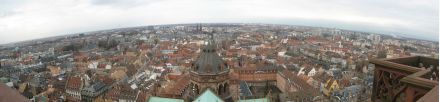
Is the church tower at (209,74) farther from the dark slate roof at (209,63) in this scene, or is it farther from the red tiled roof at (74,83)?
the red tiled roof at (74,83)

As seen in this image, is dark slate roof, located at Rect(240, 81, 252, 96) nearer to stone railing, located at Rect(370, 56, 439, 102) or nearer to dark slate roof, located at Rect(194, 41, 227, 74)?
dark slate roof, located at Rect(194, 41, 227, 74)

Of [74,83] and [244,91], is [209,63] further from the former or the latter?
[74,83]

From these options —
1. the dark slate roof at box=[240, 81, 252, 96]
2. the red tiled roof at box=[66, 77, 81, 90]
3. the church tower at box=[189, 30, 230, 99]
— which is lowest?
the red tiled roof at box=[66, 77, 81, 90]

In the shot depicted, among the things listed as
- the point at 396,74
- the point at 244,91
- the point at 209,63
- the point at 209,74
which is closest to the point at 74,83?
the point at 244,91

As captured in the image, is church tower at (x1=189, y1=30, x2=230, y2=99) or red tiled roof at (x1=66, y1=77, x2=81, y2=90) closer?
church tower at (x1=189, y1=30, x2=230, y2=99)

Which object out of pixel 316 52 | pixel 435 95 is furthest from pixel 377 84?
pixel 316 52

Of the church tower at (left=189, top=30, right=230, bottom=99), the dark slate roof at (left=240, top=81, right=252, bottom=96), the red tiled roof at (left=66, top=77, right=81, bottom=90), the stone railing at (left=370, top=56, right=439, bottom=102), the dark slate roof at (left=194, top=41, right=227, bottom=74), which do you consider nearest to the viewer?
the stone railing at (left=370, top=56, right=439, bottom=102)

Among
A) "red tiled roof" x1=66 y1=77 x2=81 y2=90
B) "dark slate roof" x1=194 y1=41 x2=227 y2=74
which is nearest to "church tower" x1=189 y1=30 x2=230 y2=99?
"dark slate roof" x1=194 y1=41 x2=227 y2=74

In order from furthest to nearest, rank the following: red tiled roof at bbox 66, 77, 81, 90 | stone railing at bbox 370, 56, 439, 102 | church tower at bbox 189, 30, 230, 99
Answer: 1. red tiled roof at bbox 66, 77, 81, 90
2. church tower at bbox 189, 30, 230, 99
3. stone railing at bbox 370, 56, 439, 102

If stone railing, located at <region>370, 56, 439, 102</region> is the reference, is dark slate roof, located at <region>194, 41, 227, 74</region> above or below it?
below
